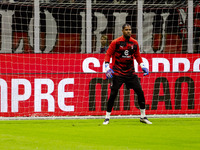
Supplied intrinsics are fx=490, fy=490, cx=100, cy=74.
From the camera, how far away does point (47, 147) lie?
679cm

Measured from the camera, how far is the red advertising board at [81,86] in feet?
38.9

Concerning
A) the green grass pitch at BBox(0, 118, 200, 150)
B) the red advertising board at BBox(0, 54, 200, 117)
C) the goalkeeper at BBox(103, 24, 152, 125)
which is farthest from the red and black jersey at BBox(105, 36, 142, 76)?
the red advertising board at BBox(0, 54, 200, 117)

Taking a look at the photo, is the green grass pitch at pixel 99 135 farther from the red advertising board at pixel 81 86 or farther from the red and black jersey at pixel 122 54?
the red and black jersey at pixel 122 54

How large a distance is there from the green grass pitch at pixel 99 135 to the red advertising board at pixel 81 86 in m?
0.90

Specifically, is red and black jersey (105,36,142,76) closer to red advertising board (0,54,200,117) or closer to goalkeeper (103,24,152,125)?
goalkeeper (103,24,152,125)

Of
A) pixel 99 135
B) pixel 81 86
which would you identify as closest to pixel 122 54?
pixel 99 135

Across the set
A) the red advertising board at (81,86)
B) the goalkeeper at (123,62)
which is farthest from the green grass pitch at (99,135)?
the red advertising board at (81,86)

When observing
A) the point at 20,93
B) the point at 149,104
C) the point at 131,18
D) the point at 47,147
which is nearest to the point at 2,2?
the point at 131,18

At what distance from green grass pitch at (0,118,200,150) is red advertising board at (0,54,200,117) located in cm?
90

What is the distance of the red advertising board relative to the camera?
11.9m

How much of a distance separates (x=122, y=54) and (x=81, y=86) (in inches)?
100

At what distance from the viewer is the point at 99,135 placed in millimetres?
8219

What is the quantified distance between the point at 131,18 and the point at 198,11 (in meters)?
2.85

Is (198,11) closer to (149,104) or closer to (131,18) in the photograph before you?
(131,18)
